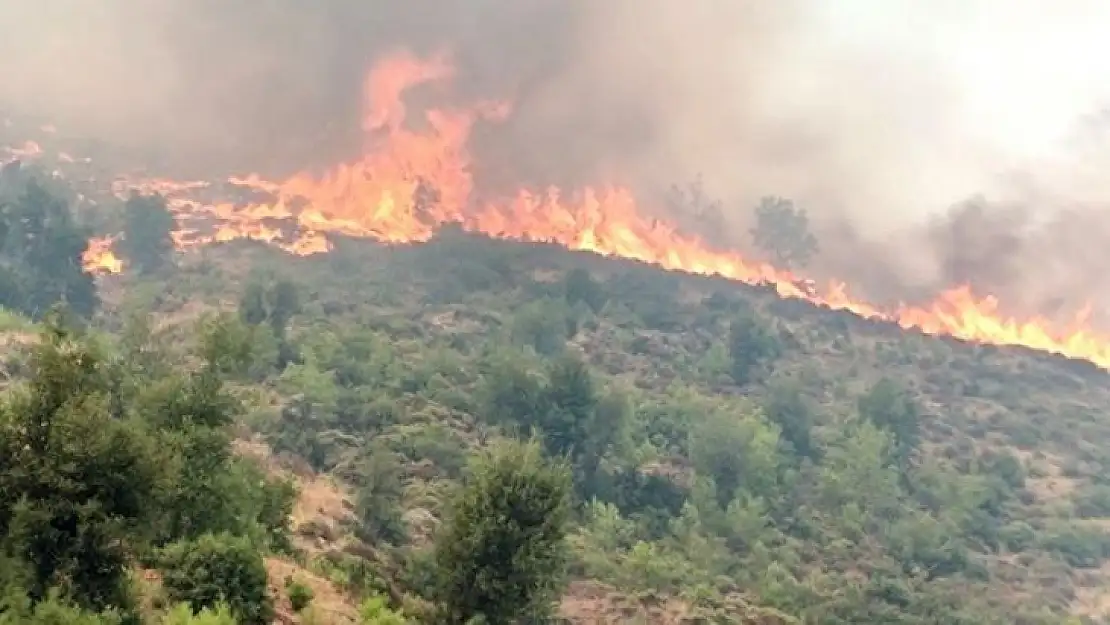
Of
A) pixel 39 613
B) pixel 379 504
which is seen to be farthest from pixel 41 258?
pixel 39 613

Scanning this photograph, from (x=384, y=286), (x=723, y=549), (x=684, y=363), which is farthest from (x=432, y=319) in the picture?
(x=723, y=549)

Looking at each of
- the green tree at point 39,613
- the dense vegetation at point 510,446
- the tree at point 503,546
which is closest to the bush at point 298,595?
the dense vegetation at point 510,446

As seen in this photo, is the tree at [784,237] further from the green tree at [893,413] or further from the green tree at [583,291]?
the green tree at [893,413]

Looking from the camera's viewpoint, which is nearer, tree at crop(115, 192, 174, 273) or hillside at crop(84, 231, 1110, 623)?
hillside at crop(84, 231, 1110, 623)

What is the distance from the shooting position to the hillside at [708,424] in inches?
2857

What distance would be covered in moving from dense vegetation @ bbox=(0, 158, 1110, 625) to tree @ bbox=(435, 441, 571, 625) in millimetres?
144

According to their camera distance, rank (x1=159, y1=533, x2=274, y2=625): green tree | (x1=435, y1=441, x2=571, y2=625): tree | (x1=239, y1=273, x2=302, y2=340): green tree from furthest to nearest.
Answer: (x1=239, y1=273, x2=302, y2=340): green tree < (x1=435, y1=441, x2=571, y2=625): tree < (x1=159, y1=533, x2=274, y2=625): green tree

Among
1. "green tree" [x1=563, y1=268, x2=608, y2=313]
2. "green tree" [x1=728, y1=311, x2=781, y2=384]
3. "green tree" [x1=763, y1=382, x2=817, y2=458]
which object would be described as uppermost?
"green tree" [x1=563, y1=268, x2=608, y2=313]

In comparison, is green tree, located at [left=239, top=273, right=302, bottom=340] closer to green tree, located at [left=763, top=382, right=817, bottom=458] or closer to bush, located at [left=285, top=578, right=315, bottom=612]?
green tree, located at [left=763, top=382, right=817, bottom=458]

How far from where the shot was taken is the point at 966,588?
78.2 meters

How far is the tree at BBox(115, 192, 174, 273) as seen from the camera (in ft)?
425

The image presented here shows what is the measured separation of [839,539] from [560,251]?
8060cm

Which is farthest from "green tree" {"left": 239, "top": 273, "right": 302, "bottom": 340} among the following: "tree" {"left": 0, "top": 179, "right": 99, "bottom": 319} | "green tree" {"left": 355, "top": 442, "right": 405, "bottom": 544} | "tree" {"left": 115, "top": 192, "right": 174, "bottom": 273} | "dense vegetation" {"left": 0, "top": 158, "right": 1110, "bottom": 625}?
"green tree" {"left": 355, "top": 442, "right": 405, "bottom": 544}

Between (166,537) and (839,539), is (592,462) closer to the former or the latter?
(839,539)
